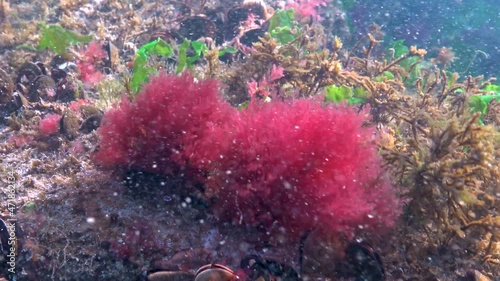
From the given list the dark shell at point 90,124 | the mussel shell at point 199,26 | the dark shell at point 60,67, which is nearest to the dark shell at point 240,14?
the mussel shell at point 199,26

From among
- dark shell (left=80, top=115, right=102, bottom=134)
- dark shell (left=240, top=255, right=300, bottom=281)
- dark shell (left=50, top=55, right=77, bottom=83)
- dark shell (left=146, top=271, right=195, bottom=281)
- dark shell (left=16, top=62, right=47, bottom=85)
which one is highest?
dark shell (left=16, top=62, right=47, bottom=85)

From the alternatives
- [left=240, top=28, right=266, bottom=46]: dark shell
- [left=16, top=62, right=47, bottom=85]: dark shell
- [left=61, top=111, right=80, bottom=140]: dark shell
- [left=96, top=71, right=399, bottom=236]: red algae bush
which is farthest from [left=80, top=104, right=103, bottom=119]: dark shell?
[left=240, top=28, right=266, bottom=46]: dark shell

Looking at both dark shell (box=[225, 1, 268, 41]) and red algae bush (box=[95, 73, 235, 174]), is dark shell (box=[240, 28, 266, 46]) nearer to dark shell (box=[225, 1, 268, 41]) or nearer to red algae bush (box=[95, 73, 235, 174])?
dark shell (box=[225, 1, 268, 41])

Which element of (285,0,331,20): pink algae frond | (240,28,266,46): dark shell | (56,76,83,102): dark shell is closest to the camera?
(56,76,83,102): dark shell

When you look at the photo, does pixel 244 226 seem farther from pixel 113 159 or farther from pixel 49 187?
pixel 49 187

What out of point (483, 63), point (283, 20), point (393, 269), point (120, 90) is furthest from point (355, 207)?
point (483, 63)
